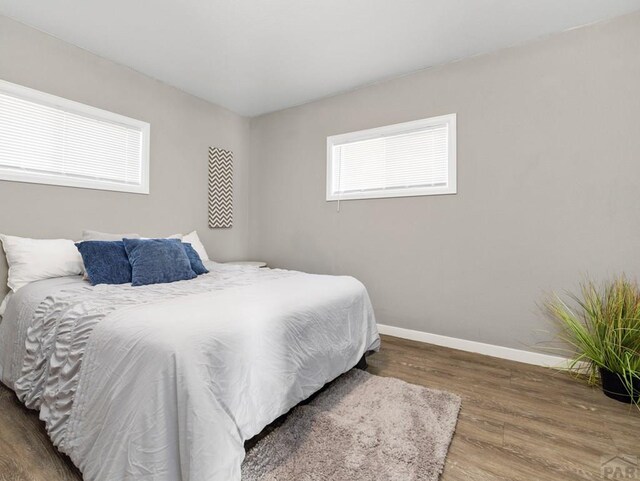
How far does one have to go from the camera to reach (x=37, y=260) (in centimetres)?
235

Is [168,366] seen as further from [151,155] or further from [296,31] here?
[151,155]

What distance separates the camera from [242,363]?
134 cm

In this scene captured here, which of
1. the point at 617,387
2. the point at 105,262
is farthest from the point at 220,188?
the point at 617,387

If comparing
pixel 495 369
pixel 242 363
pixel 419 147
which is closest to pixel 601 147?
pixel 419 147

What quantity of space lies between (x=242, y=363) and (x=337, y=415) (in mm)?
797

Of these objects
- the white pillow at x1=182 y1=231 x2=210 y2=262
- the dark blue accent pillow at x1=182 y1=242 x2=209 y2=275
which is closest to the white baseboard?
the dark blue accent pillow at x1=182 y1=242 x2=209 y2=275

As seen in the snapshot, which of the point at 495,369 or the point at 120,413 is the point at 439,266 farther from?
the point at 120,413

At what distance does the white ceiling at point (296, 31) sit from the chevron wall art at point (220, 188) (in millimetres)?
959

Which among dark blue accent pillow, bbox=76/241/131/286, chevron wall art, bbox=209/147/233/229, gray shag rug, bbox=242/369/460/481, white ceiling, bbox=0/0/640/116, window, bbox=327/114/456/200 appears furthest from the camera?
chevron wall art, bbox=209/147/233/229

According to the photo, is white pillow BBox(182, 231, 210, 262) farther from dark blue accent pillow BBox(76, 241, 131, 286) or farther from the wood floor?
the wood floor

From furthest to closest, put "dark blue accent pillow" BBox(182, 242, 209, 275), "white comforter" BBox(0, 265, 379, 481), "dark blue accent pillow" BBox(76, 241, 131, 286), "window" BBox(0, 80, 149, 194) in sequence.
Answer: "dark blue accent pillow" BBox(182, 242, 209, 275) → "window" BBox(0, 80, 149, 194) → "dark blue accent pillow" BBox(76, 241, 131, 286) → "white comforter" BBox(0, 265, 379, 481)

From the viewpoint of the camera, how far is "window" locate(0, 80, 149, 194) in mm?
2510

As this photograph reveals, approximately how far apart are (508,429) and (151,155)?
380cm

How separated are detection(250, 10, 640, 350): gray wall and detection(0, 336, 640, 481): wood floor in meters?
0.59
